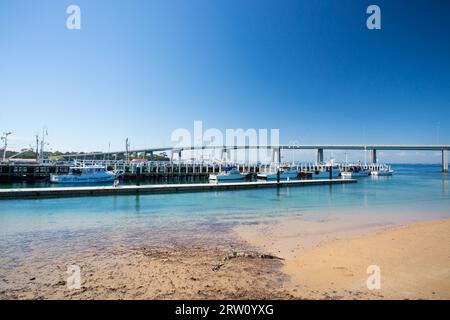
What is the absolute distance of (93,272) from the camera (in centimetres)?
657

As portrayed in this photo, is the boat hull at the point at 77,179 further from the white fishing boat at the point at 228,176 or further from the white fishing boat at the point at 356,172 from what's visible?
the white fishing boat at the point at 356,172

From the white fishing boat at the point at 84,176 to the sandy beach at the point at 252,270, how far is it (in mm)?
40166

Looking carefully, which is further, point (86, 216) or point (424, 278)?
point (86, 216)

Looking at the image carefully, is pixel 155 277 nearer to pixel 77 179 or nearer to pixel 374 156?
pixel 77 179

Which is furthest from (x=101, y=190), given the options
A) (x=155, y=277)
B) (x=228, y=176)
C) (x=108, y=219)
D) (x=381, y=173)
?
(x=381, y=173)

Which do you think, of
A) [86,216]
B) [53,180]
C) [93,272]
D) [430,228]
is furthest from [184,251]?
[53,180]

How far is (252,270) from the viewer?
6.65 meters

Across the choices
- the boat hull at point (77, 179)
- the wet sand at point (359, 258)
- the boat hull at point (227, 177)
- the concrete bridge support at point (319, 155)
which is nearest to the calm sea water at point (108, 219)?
the wet sand at point (359, 258)

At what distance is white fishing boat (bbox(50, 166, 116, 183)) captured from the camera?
43.3 m

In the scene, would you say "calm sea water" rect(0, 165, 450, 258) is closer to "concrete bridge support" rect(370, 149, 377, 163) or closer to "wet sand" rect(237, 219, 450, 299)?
"wet sand" rect(237, 219, 450, 299)

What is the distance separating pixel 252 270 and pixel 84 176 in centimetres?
4430

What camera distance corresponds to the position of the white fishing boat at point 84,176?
43312mm
